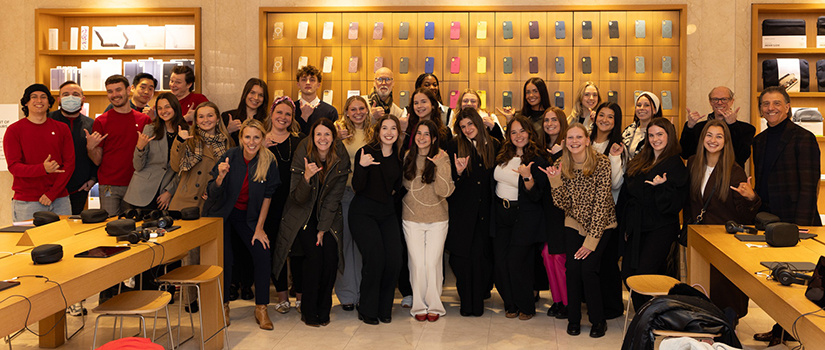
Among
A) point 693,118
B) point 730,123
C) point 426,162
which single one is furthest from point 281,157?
point 730,123

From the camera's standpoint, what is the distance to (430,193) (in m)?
4.88

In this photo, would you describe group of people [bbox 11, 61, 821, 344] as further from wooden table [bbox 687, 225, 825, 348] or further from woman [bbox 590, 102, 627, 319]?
wooden table [bbox 687, 225, 825, 348]

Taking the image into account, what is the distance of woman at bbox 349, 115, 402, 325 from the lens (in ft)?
15.9

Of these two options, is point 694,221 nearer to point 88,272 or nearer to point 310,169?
point 310,169

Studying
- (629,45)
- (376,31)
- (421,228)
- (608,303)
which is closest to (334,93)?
(376,31)

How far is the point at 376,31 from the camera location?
6.77m

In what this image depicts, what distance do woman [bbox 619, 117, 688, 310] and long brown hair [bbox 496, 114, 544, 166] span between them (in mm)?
649

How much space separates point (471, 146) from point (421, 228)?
2.23ft

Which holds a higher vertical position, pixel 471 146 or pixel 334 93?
pixel 334 93

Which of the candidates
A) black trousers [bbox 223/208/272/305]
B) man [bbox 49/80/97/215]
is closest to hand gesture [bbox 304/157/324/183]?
black trousers [bbox 223/208/272/305]

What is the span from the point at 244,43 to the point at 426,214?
118 inches

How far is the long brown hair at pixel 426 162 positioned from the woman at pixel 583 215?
2.59ft

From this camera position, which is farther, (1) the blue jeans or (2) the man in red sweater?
(1) the blue jeans

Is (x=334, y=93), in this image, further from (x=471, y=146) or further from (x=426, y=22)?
(x=471, y=146)
